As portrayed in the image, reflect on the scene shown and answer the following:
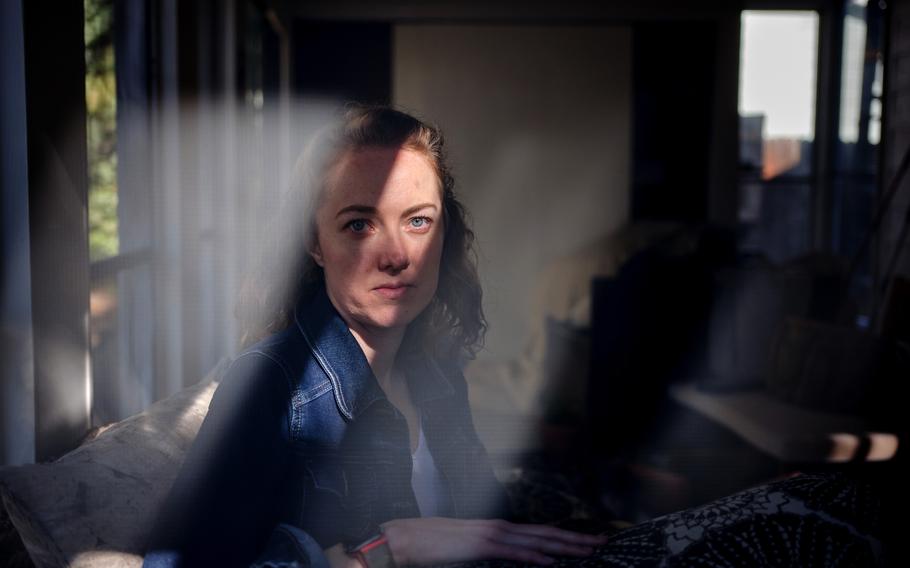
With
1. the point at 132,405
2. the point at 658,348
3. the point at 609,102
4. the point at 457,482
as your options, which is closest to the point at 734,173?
the point at 609,102

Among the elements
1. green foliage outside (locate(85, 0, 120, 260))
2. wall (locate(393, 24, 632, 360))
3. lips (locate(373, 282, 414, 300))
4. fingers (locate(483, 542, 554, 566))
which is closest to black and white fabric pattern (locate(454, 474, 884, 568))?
fingers (locate(483, 542, 554, 566))

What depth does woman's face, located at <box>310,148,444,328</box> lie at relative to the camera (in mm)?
844

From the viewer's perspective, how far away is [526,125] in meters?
6.88

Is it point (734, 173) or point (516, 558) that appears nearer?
point (516, 558)

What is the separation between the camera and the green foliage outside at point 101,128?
2.09 metres

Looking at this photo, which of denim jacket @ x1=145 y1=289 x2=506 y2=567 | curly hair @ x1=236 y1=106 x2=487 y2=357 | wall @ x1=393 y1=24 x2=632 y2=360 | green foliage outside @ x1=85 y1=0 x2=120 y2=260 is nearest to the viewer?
denim jacket @ x1=145 y1=289 x2=506 y2=567

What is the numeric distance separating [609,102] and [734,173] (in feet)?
3.63

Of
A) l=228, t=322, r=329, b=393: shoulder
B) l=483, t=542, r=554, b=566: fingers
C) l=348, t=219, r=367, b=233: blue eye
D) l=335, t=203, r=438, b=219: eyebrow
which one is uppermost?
l=335, t=203, r=438, b=219: eyebrow

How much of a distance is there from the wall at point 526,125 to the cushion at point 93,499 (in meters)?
5.83

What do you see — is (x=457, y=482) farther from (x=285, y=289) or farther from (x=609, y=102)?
(x=609, y=102)

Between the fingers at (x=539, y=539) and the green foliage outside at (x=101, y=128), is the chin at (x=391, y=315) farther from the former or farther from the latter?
the green foliage outside at (x=101, y=128)

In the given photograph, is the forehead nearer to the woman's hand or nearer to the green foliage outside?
the woman's hand

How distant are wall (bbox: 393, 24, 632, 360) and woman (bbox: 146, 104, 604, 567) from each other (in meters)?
5.85

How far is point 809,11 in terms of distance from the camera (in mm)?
6801
